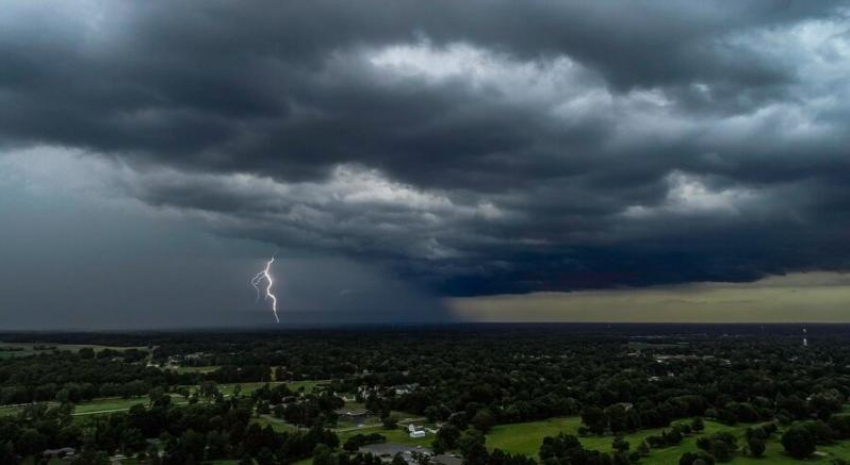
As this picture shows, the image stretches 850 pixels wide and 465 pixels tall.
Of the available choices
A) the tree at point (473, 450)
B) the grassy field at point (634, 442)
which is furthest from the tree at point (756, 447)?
the tree at point (473, 450)

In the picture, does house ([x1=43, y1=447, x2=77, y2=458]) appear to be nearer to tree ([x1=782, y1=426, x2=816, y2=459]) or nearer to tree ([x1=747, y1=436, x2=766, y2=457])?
tree ([x1=747, y1=436, x2=766, y2=457])

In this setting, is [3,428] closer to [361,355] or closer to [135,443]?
[135,443]

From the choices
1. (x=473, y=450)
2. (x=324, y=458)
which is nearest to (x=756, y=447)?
(x=473, y=450)

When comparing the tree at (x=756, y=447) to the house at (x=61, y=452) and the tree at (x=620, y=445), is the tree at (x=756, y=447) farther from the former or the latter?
the house at (x=61, y=452)

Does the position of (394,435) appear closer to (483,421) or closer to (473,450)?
(483,421)

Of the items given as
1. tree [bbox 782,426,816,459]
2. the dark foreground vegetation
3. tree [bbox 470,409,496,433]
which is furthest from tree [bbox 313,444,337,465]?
tree [bbox 782,426,816,459]

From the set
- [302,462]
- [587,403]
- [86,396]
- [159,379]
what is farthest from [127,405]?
[587,403]
